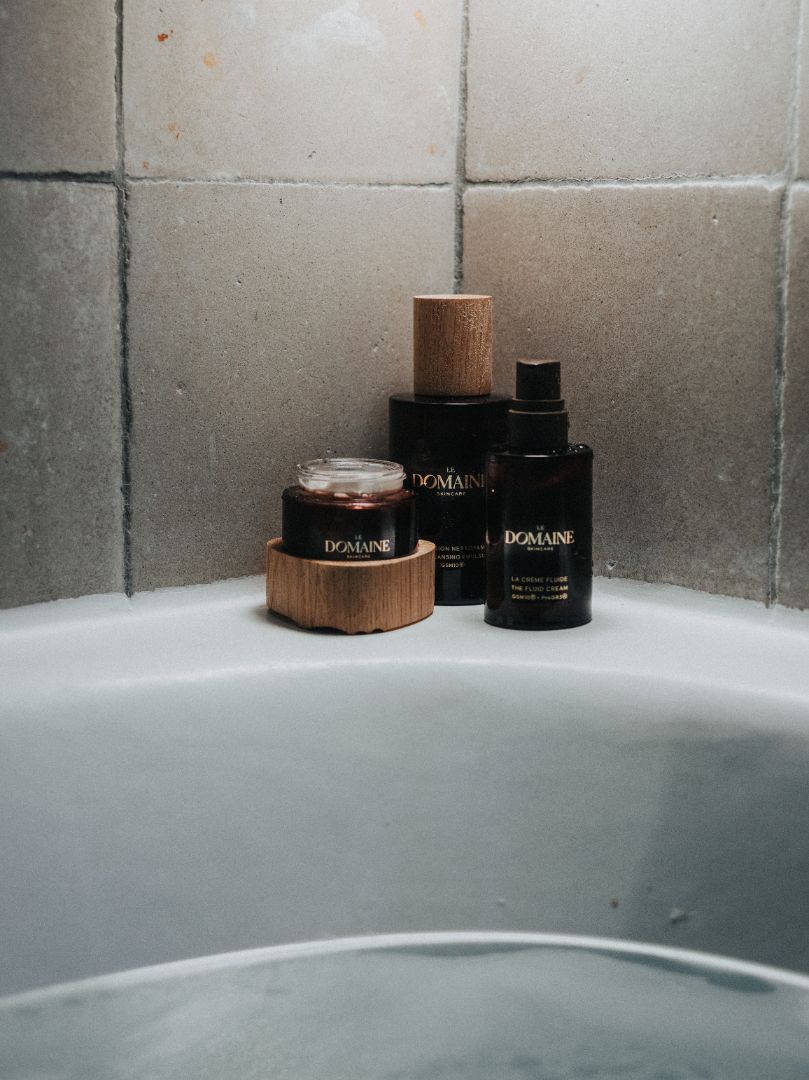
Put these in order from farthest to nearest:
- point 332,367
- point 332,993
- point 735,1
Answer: point 332,367 < point 735,1 < point 332,993

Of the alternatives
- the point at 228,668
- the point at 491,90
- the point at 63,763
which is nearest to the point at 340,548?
the point at 228,668

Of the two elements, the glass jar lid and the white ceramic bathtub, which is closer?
the white ceramic bathtub

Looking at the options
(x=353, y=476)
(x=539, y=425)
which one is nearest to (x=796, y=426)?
(x=539, y=425)

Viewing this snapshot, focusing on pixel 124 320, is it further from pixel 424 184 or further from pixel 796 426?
pixel 796 426

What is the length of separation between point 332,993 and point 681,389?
1.45ft

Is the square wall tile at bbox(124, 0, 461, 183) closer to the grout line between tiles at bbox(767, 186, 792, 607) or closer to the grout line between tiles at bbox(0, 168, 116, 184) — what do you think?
the grout line between tiles at bbox(0, 168, 116, 184)

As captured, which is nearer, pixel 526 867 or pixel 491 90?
pixel 526 867

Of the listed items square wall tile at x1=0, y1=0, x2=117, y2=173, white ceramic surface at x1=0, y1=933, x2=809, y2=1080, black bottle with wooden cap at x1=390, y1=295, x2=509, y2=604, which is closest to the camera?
white ceramic surface at x1=0, y1=933, x2=809, y2=1080

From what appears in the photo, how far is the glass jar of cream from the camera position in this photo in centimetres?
80

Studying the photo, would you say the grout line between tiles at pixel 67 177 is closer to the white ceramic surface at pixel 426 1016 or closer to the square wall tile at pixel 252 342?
the square wall tile at pixel 252 342

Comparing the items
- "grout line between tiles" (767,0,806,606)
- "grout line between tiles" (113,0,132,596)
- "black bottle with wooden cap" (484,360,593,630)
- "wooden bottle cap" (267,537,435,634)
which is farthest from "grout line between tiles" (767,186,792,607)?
"grout line between tiles" (113,0,132,596)

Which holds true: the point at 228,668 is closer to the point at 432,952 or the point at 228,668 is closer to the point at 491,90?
the point at 432,952

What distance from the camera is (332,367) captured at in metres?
0.91

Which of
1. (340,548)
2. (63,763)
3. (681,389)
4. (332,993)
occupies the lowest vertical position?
(332,993)
